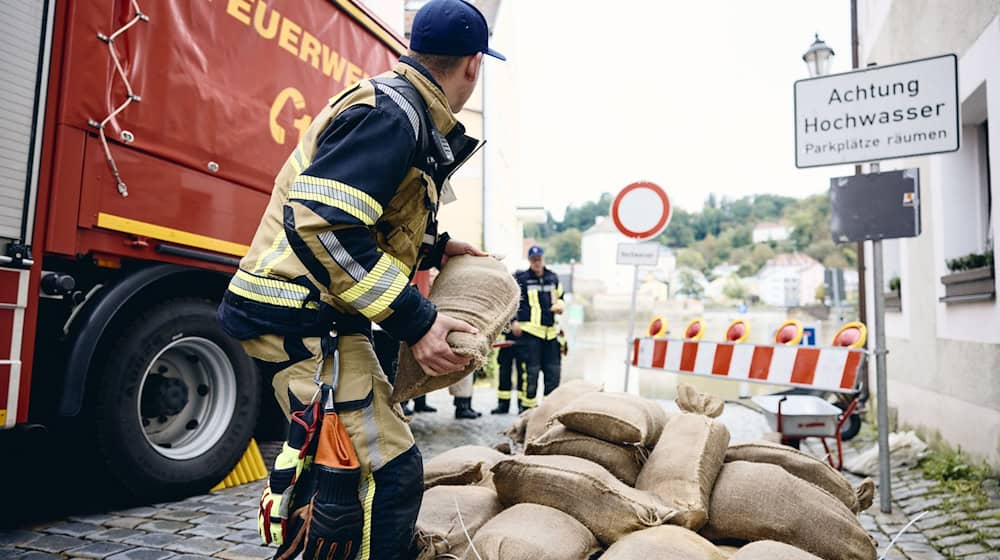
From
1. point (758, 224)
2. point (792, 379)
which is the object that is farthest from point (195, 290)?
point (758, 224)

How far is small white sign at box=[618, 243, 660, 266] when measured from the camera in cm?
788

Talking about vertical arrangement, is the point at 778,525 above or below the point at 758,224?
below

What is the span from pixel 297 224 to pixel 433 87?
1.95 ft

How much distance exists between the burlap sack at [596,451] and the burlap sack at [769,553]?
Answer: 707 mm

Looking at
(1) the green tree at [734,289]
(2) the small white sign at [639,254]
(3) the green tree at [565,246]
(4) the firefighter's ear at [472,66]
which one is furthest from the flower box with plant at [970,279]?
(3) the green tree at [565,246]

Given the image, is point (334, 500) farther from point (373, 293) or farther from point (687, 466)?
point (687, 466)

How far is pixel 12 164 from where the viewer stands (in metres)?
3.02

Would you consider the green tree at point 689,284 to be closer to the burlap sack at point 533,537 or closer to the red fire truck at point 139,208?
the red fire truck at point 139,208

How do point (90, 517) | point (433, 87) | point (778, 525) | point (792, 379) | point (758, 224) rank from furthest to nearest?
point (758, 224) → point (792, 379) → point (90, 517) → point (778, 525) → point (433, 87)

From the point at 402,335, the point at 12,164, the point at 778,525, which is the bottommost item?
the point at 778,525

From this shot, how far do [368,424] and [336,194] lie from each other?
0.62 meters

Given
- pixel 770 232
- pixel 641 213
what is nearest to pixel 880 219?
pixel 641 213

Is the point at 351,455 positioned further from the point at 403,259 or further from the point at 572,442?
the point at 572,442

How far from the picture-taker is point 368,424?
1.85m
